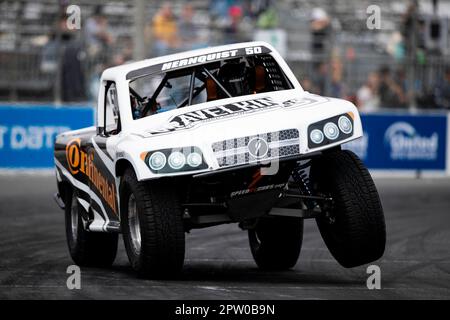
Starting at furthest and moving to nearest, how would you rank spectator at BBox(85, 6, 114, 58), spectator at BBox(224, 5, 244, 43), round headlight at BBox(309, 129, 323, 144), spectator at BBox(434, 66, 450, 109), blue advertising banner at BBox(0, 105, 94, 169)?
spectator at BBox(434, 66, 450, 109) < spectator at BBox(224, 5, 244, 43) < spectator at BBox(85, 6, 114, 58) < blue advertising banner at BBox(0, 105, 94, 169) < round headlight at BBox(309, 129, 323, 144)

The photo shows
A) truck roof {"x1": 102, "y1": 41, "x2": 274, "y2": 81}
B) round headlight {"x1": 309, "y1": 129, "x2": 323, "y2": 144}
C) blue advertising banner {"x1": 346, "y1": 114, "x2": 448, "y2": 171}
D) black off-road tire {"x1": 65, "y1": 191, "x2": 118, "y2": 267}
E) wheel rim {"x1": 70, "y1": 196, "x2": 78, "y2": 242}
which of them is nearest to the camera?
round headlight {"x1": 309, "y1": 129, "x2": 323, "y2": 144}

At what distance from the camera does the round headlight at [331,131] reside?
8133mm

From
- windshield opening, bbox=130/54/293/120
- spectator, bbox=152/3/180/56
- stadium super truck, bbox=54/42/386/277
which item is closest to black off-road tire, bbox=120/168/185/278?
stadium super truck, bbox=54/42/386/277

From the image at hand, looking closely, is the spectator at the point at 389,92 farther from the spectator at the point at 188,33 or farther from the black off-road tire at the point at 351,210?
the black off-road tire at the point at 351,210

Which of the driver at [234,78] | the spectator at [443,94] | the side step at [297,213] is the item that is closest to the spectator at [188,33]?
the spectator at [443,94]

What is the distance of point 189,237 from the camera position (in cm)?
1295

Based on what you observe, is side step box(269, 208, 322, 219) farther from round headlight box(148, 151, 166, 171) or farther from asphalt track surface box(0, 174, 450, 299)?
round headlight box(148, 151, 166, 171)

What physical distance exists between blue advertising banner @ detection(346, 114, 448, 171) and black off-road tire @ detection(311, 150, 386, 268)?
1384 centimetres

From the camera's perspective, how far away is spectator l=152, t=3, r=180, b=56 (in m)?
22.9

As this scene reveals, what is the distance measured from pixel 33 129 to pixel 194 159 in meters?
13.6

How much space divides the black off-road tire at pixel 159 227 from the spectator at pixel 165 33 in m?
14.9
